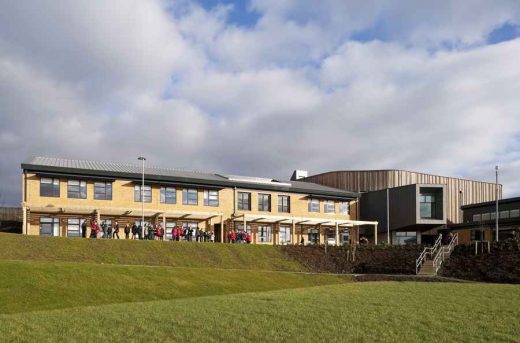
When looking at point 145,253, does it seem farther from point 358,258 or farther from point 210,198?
point 358,258

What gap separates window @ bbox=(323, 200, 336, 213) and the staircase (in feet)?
46.2

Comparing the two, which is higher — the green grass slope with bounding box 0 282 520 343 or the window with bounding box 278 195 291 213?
the window with bounding box 278 195 291 213

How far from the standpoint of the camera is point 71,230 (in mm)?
42562

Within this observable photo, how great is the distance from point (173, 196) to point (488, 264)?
83.6ft

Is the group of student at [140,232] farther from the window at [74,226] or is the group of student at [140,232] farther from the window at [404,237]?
the window at [404,237]

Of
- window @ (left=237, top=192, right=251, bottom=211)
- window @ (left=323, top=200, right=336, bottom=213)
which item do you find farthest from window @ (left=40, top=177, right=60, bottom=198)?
window @ (left=323, top=200, right=336, bottom=213)

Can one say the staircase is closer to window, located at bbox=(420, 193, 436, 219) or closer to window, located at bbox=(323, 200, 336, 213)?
window, located at bbox=(420, 193, 436, 219)

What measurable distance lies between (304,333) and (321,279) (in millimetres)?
19548

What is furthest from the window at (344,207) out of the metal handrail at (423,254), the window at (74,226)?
the window at (74,226)

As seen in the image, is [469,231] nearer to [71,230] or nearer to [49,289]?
[71,230]

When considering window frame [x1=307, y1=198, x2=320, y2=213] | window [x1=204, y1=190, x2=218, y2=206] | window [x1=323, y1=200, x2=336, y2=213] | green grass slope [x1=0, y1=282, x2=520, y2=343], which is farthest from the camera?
window [x1=323, y1=200, x2=336, y2=213]

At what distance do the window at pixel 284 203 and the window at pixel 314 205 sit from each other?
8.49 ft

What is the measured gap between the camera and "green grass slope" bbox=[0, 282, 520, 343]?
11.7 metres

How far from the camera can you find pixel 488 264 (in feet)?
122
